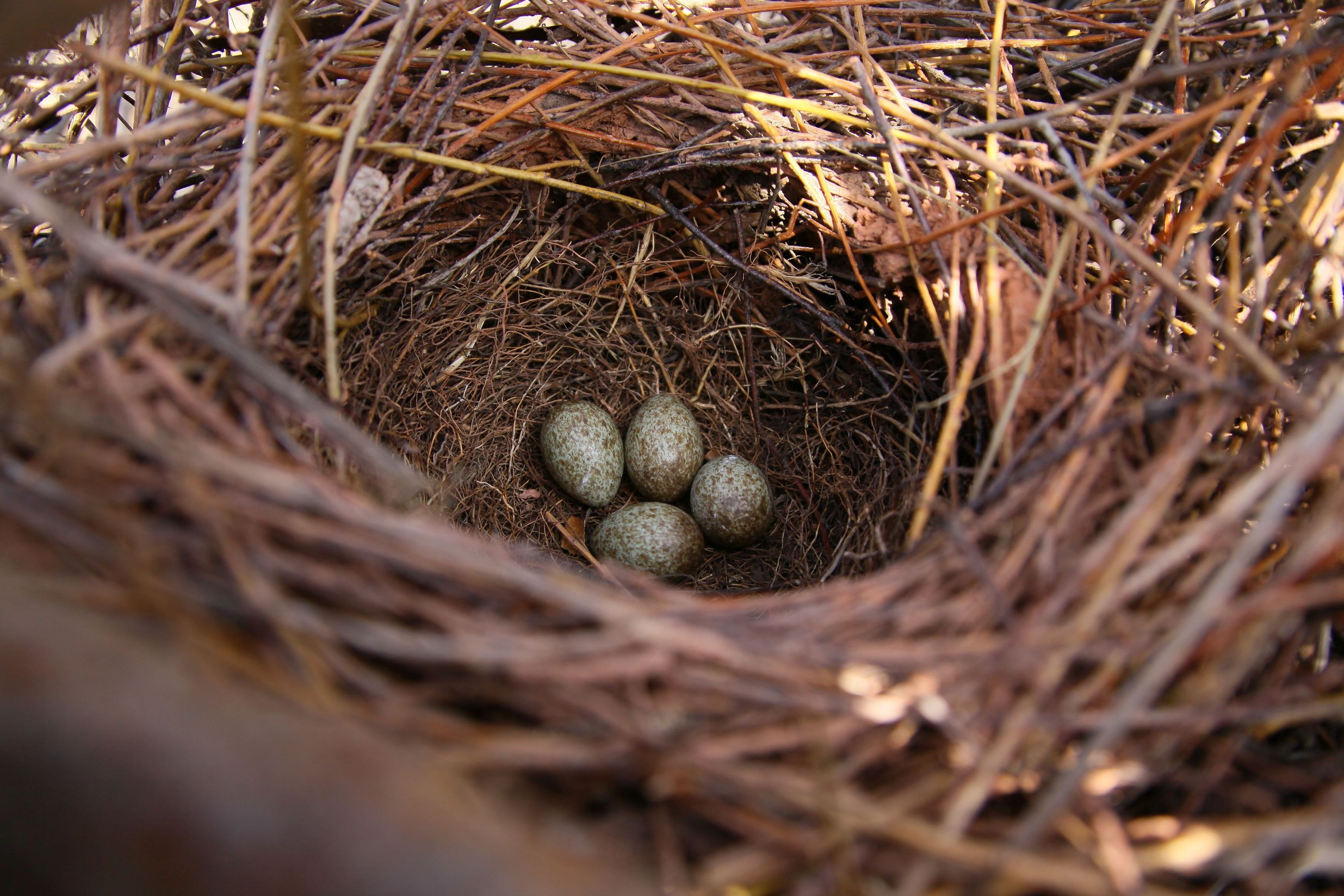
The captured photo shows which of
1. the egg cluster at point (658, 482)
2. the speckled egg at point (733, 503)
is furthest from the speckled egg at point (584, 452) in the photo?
the speckled egg at point (733, 503)

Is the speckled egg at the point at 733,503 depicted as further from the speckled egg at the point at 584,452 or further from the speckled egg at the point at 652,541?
the speckled egg at the point at 584,452

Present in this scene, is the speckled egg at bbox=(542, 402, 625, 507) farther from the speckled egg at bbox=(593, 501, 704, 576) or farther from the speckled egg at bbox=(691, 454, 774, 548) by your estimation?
the speckled egg at bbox=(691, 454, 774, 548)

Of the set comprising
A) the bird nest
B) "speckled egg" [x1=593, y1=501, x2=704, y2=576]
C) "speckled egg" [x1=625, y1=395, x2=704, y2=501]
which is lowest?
"speckled egg" [x1=593, y1=501, x2=704, y2=576]

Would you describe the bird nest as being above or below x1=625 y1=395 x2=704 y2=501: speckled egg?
above

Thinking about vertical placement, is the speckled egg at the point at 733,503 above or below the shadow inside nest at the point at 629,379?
below

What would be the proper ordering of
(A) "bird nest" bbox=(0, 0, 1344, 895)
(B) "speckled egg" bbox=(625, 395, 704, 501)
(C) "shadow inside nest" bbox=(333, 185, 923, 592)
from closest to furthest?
(A) "bird nest" bbox=(0, 0, 1344, 895), (C) "shadow inside nest" bbox=(333, 185, 923, 592), (B) "speckled egg" bbox=(625, 395, 704, 501)

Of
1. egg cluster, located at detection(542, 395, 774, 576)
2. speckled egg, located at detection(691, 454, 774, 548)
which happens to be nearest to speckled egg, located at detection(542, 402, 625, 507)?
egg cluster, located at detection(542, 395, 774, 576)
